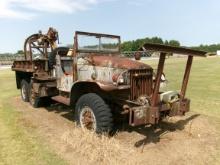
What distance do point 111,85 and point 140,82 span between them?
0.64 metres

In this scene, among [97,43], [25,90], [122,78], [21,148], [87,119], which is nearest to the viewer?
[21,148]

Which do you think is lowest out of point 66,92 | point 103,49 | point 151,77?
point 66,92

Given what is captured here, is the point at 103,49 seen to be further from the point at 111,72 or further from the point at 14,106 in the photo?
the point at 14,106

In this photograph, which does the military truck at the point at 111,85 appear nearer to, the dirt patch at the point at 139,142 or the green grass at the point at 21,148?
the dirt patch at the point at 139,142

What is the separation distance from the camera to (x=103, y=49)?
24.6ft

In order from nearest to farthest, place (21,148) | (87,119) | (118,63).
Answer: (21,148) → (118,63) → (87,119)

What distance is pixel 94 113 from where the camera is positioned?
5.92 metres

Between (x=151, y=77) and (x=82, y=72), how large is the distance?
160 cm

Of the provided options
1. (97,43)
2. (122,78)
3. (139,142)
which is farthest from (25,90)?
(139,142)

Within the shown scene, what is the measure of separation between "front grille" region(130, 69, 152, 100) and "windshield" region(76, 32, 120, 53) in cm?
165

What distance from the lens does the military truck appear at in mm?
5512

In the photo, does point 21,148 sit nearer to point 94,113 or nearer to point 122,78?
point 94,113

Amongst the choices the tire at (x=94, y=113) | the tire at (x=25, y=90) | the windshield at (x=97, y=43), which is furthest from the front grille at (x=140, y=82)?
the tire at (x=25, y=90)

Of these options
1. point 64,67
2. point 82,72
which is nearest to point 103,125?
point 82,72
